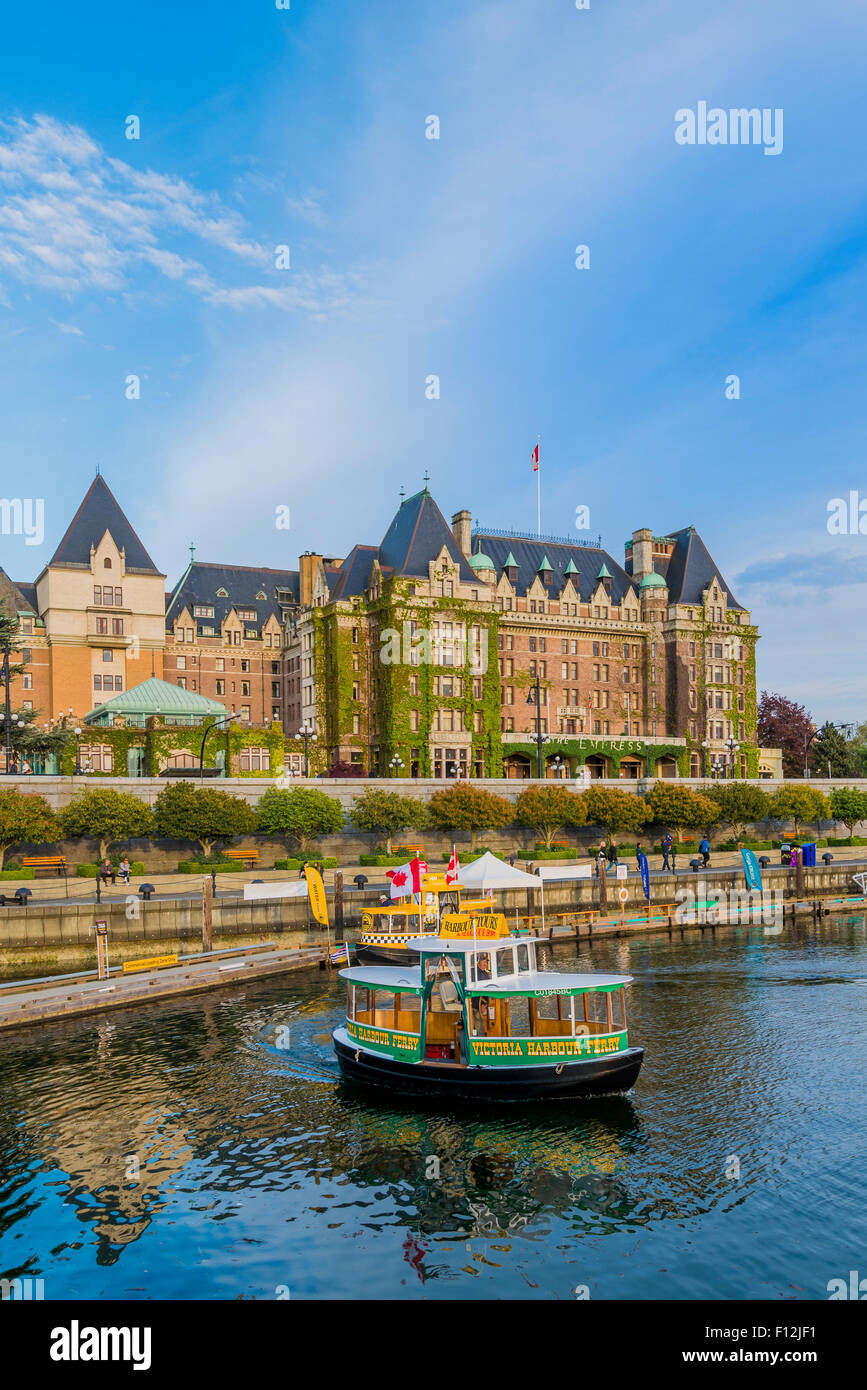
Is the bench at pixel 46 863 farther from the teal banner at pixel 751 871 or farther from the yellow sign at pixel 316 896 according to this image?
the teal banner at pixel 751 871

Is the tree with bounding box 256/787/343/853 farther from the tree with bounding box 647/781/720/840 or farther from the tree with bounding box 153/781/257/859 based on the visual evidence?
the tree with bounding box 647/781/720/840

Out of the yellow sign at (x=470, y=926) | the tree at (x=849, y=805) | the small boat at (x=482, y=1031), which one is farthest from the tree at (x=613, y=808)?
the small boat at (x=482, y=1031)

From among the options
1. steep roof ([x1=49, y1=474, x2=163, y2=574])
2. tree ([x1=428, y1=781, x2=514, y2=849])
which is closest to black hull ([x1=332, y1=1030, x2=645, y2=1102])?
tree ([x1=428, y1=781, x2=514, y2=849])

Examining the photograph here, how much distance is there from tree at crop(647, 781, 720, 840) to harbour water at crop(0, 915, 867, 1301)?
44868 millimetres

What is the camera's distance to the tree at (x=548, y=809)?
73438 mm

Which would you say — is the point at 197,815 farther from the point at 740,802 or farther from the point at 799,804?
the point at 799,804

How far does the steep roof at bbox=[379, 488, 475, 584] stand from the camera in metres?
93.8

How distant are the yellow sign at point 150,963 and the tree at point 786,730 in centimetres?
10134

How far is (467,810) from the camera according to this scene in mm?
70188

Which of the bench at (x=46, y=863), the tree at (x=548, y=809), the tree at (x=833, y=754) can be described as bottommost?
the bench at (x=46, y=863)

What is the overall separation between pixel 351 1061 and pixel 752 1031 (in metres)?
13.2

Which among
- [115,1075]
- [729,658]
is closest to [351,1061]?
[115,1075]
